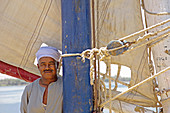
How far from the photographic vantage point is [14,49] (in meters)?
2.52

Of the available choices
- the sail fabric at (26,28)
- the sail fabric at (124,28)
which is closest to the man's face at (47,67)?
the sail fabric at (26,28)

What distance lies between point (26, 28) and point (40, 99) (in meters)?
1.12

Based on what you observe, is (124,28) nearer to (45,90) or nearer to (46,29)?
(46,29)

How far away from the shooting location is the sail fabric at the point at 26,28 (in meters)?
2.40

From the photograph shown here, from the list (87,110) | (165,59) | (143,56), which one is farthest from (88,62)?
(143,56)

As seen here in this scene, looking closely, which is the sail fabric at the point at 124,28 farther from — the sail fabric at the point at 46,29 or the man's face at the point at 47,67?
the man's face at the point at 47,67

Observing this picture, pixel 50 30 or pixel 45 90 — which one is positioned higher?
pixel 50 30

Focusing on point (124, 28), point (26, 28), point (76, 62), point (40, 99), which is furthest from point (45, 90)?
point (124, 28)

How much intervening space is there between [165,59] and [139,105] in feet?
1.78

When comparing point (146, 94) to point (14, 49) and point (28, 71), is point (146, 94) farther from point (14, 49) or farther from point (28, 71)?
point (14, 49)

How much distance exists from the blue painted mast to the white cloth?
8 centimetres

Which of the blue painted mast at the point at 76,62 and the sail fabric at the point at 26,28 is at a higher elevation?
the sail fabric at the point at 26,28

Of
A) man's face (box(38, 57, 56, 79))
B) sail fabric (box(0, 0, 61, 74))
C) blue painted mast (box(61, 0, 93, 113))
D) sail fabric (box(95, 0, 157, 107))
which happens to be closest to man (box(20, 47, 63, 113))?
man's face (box(38, 57, 56, 79))

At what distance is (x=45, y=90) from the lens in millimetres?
1536
